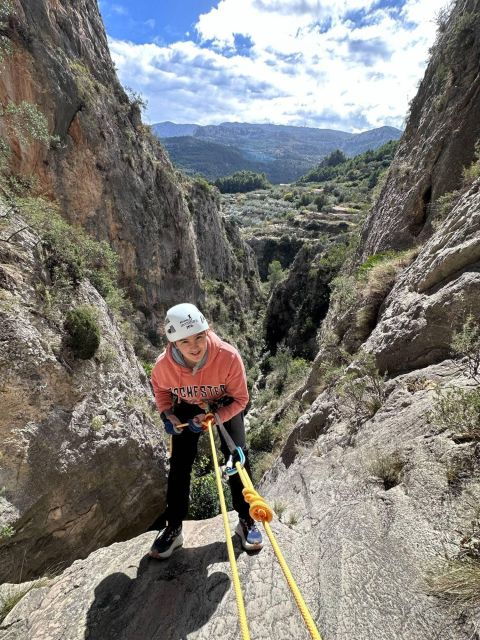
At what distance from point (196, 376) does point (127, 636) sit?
2.49m

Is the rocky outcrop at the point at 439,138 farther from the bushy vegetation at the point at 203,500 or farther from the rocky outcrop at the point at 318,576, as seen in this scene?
the bushy vegetation at the point at 203,500

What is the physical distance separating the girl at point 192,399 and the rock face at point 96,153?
15593mm

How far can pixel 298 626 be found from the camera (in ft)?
10.7

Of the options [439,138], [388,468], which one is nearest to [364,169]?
[439,138]

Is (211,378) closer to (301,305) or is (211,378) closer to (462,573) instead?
(462,573)

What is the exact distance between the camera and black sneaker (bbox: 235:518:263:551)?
13.4ft

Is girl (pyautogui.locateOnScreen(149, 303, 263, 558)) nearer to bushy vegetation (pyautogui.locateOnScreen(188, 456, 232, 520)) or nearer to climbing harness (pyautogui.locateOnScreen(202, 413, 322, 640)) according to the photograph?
climbing harness (pyautogui.locateOnScreen(202, 413, 322, 640))

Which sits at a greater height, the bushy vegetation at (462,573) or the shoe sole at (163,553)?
the bushy vegetation at (462,573)

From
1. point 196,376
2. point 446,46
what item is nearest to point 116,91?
point 446,46

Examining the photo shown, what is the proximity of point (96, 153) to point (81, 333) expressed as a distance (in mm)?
17245

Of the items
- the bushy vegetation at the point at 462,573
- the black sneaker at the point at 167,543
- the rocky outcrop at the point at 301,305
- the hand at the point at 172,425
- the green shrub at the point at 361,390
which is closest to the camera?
the bushy vegetation at the point at 462,573

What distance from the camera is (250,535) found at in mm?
4152

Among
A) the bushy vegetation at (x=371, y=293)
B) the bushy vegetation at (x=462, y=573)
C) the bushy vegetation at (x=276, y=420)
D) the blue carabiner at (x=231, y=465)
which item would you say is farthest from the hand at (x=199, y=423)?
the bushy vegetation at (x=276, y=420)

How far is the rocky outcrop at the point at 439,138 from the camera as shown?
11.3 meters
